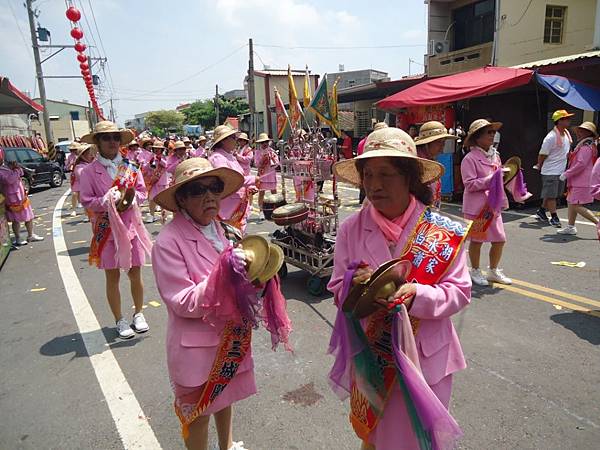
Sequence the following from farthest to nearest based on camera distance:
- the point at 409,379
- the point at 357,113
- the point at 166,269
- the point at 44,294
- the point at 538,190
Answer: the point at 357,113 → the point at 538,190 → the point at 44,294 → the point at 166,269 → the point at 409,379

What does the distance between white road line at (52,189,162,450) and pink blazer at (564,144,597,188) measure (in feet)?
23.1

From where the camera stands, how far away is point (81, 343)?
4.29m

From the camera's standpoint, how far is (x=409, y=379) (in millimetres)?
1620

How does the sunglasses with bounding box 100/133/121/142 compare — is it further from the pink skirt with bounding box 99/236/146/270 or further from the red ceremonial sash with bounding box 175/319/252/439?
the red ceremonial sash with bounding box 175/319/252/439

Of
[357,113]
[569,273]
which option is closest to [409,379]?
[569,273]

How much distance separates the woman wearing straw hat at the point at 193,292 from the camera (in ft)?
6.72

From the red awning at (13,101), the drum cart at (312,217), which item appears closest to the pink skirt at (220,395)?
the drum cart at (312,217)

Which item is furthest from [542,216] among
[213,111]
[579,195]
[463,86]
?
[213,111]

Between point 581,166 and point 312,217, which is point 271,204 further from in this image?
point 581,166

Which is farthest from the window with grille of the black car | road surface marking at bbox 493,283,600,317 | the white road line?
the black car

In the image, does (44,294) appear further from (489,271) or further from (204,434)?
(489,271)

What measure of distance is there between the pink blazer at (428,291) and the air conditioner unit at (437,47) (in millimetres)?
19987

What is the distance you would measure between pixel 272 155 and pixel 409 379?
958 centimetres

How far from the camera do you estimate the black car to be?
17.7 meters
